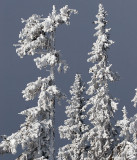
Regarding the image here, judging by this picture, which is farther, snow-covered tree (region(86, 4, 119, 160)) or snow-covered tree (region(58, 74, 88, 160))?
snow-covered tree (region(58, 74, 88, 160))

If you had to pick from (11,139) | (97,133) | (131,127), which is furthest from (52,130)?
(97,133)

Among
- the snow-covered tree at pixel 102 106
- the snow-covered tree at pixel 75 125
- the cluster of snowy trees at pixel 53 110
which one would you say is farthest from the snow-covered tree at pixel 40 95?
the snow-covered tree at pixel 75 125

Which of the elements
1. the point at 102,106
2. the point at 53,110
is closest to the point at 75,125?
the point at 102,106

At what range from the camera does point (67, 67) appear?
19484mm

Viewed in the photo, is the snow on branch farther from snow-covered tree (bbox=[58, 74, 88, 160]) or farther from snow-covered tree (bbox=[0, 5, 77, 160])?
snow-covered tree (bbox=[58, 74, 88, 160])

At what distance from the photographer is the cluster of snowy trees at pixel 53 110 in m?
18.2

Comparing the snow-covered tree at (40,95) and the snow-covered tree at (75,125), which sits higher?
the snow-covered tree at (75,125)

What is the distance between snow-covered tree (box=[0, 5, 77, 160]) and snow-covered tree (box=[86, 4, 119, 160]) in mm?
13424

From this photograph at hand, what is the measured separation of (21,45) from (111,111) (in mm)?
14972

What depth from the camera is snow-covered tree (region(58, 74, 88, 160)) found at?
3775cm

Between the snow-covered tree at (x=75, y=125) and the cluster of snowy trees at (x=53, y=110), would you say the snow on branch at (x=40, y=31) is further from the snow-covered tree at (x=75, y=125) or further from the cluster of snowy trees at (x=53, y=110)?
the snow-covered tree at (x=75, y=125)

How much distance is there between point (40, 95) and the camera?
727 inches

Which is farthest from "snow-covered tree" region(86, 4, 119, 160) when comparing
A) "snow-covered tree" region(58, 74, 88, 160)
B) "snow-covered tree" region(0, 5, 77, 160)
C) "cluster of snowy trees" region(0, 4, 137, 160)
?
"snow-covered tree" region(0, 5, 77, 160)

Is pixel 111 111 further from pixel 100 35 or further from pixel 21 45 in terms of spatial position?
pixel 21 45
